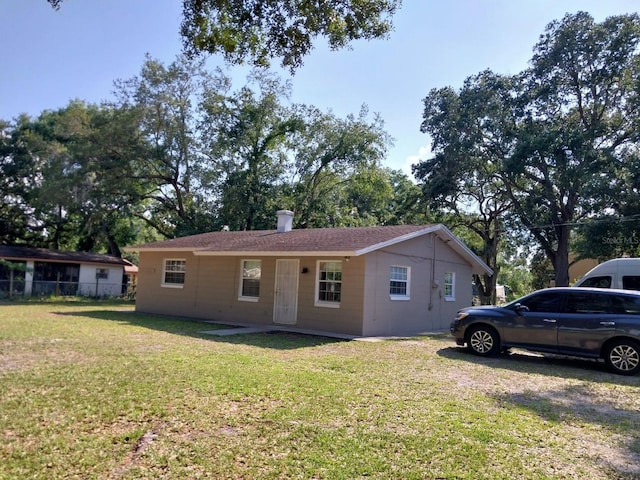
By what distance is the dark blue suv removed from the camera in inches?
354

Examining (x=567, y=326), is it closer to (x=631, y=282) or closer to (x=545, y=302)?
(x=545, y=302)

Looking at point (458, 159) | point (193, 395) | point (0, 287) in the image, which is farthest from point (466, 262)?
point (0, 287)

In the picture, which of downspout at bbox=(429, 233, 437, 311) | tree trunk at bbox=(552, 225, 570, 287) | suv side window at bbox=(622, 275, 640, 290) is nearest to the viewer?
suv side window at bbox=(622, 275, 640, 290)

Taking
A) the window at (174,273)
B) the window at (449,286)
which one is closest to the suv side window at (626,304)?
the window at (449,286)

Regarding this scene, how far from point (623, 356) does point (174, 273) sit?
1482 centimetres

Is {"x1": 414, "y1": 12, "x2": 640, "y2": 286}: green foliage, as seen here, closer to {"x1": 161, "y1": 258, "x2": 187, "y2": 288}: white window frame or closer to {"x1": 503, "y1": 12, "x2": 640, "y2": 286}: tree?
{"x1": 503, "y1": 12, "x2": 640, "y2": 286}: tree

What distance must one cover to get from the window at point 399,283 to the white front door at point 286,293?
9.78ft

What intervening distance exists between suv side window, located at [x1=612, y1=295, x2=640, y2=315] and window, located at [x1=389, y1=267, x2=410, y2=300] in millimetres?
6321

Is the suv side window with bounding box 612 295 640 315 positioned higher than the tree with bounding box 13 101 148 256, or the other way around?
the tree with bounding box 13 101 148 256

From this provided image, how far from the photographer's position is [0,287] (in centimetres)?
2614

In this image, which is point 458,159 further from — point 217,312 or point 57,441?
point 57,441

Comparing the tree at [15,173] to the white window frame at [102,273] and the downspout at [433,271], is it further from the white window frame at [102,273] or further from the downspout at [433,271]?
the downspout at [433,271]

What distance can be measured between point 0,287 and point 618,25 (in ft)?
121

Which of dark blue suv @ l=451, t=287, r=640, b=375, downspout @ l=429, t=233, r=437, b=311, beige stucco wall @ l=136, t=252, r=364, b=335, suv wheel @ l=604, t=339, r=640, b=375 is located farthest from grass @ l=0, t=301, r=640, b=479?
downspout @ l=429, t=233, r=437, b=311
